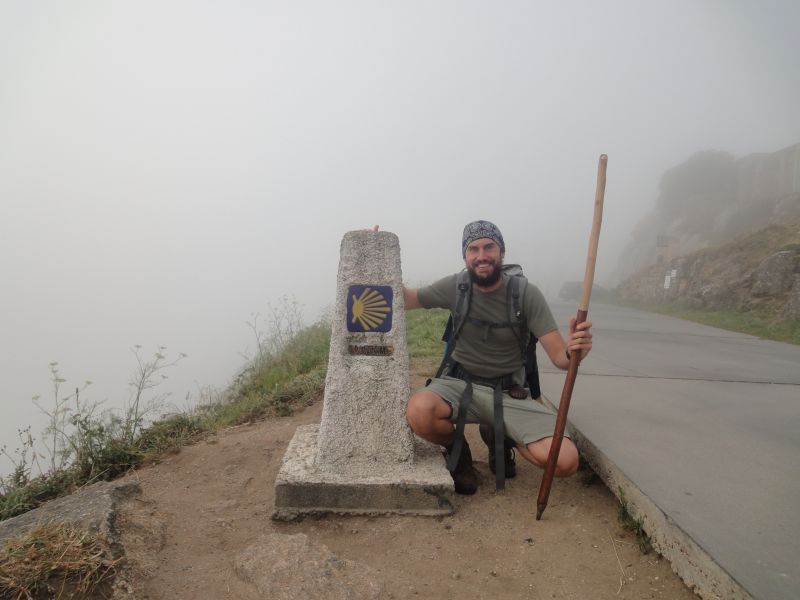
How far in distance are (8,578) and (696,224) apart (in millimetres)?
38017

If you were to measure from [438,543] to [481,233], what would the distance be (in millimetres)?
1813

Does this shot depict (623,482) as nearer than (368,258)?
Yes

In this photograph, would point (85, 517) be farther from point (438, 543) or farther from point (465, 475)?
point (465, 475)

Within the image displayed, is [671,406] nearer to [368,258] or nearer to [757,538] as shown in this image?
[757,538]

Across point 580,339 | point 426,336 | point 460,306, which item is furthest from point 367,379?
point 426,336

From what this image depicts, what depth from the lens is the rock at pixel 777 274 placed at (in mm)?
11836

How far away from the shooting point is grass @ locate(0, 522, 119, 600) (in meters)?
1.85

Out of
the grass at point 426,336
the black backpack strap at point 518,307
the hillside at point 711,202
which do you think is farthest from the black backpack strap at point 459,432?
the hillside at point 711,202

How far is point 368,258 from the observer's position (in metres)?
3.12

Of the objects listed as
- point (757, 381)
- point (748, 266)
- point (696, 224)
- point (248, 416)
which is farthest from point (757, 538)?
point (696, 224)

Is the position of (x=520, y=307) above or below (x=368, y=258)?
below

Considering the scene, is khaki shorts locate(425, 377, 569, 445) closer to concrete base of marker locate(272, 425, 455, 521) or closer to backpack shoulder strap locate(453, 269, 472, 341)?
backpack shoulder strap locate(453, 269, 472, 341)

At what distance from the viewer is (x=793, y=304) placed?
10766 mm

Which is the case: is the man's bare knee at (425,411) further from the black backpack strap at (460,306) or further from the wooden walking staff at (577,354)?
the wooden walking staff at (577,354)
